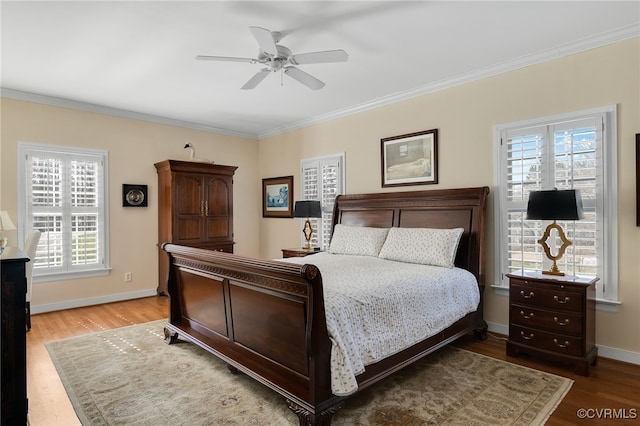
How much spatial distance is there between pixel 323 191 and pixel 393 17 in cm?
313

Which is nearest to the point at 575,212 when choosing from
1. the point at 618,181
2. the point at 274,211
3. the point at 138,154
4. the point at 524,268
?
the point at 618,181

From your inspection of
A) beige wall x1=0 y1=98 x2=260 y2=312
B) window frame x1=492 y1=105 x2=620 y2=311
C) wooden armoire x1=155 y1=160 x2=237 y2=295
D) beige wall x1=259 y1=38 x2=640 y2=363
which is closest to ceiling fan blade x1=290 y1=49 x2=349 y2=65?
beige wall x1=259 y1=38 x2=640 y2=363

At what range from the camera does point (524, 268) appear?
3.58 m

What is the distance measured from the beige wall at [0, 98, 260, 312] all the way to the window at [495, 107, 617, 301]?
4.62m

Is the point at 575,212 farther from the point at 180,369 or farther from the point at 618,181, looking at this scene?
the point at 180,369

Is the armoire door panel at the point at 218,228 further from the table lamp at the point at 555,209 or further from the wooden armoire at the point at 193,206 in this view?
the table lamp at the point at 555,209

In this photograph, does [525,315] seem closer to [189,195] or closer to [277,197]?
[277,197]

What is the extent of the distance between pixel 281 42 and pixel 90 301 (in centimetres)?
433

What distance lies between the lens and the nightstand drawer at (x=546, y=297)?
2.87 meters

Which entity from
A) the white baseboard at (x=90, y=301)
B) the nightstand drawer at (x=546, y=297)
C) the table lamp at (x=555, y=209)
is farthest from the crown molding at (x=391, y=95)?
the white baseboard at (x=90, y=301)

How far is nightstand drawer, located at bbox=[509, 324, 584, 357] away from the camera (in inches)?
113

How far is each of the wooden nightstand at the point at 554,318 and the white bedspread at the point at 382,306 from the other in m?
0.43

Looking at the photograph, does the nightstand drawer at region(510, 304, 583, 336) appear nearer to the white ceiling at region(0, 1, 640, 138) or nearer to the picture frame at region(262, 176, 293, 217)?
the white ceiling at region(0, 1, 640, 138)

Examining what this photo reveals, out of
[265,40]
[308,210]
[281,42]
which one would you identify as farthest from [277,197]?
[265,40]
